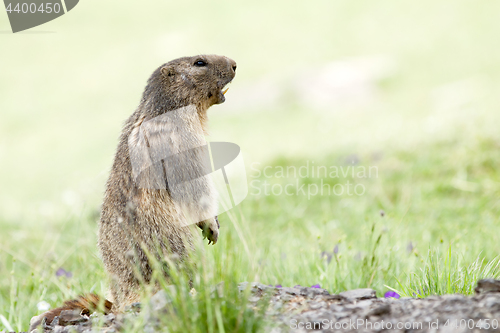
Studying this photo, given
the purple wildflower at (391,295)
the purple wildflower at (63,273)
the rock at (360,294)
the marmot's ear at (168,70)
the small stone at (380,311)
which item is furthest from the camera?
the purple wildflower at (63,273)

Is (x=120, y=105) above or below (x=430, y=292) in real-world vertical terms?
above

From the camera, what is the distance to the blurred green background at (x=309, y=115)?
17.9 feet

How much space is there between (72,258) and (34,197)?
4516 millimetres

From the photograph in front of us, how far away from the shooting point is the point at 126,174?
315cm

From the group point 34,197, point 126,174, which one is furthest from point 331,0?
point 126,174

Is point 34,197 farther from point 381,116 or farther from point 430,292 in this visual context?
point 430,292

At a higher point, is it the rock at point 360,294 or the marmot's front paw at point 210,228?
the marmot's front paw at point 210,228

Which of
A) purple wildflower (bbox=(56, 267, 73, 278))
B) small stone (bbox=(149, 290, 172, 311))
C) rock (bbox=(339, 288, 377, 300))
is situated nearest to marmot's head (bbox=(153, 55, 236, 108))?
small stone (bbox=(149, 290, 172, 311))

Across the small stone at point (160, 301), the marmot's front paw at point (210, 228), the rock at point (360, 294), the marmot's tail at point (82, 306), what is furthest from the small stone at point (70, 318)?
the rock at point (360, 294)

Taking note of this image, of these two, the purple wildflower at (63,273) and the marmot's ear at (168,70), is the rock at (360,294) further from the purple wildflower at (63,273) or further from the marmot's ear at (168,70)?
the purple wildflower at (63,273)

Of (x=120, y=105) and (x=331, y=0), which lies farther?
(x=331, y=0)

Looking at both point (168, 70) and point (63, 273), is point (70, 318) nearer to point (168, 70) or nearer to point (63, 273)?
point (63, 273)

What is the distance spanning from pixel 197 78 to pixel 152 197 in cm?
91

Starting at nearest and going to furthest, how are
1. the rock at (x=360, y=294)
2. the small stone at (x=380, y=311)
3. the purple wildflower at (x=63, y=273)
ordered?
1. the small stone at (x=380, y=311)
2. the rock at (x=360, y=294)
3. the purple wildflower at (x=63, y=273)
